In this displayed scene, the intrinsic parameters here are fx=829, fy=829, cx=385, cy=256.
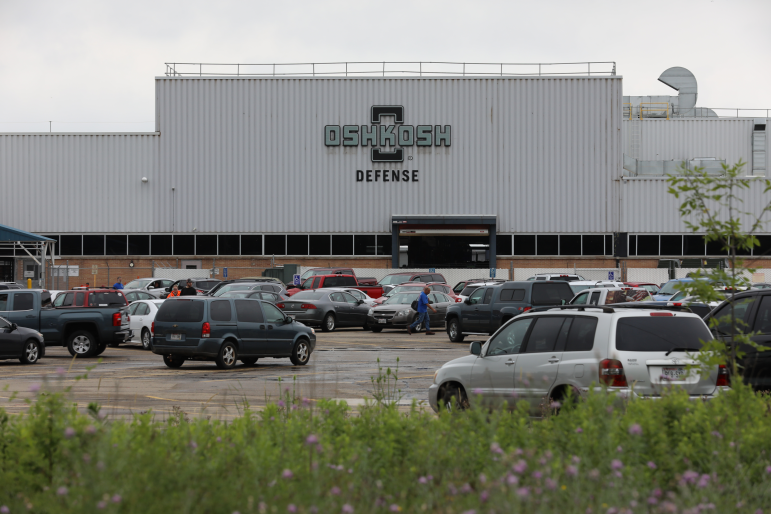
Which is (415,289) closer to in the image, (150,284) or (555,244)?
(150,284)

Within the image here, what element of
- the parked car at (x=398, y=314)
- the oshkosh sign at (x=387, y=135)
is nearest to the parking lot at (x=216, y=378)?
the parked car at (x=398, y=314)

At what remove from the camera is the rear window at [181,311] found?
60.4ft

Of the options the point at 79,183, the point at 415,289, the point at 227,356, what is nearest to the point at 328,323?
the point at 415,289

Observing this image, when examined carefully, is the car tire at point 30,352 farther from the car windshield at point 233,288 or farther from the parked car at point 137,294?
the car windshield at point 233,288

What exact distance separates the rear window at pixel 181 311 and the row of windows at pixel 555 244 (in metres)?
35.3

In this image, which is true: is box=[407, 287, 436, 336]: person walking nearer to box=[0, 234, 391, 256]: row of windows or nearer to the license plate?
the license plate

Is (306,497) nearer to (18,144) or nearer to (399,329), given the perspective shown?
(399,329)

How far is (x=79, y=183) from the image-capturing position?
173 ft

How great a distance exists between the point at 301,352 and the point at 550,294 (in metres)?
9.14

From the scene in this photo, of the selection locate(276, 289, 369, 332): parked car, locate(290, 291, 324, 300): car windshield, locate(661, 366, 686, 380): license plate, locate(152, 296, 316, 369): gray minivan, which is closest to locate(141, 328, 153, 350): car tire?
locate(152, 296, 316, 369): gray minivan

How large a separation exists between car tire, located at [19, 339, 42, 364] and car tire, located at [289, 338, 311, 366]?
621 cm

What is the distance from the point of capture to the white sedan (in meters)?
25.3

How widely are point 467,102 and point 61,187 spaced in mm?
26223

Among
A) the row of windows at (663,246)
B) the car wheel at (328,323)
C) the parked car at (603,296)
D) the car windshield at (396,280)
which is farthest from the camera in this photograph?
the row of windows at (663,246)
